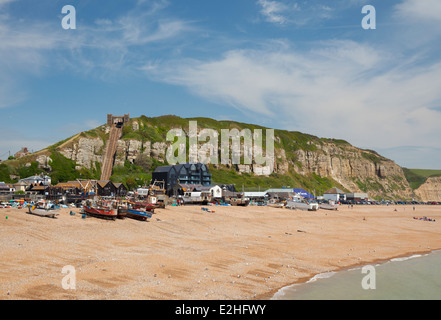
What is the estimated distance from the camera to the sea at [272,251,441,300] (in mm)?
16516

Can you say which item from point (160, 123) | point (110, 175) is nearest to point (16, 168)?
point (110, 175)

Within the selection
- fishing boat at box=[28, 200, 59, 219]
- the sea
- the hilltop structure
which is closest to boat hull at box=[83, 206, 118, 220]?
fishing boat at box=[28, 200, 59, 219]

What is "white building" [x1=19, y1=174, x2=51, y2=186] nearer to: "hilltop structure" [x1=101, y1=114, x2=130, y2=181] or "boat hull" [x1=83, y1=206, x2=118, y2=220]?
"hilltop structure" [x1=101, y1=114, x2=130, y2=181]

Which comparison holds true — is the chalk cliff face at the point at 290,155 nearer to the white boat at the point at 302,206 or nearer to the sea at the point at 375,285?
the white boat at the point at 302,206

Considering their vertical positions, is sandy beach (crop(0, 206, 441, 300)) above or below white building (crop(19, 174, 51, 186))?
below

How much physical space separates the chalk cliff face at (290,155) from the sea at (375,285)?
9407cm

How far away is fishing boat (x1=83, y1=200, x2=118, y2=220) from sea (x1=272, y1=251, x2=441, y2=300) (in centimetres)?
2290

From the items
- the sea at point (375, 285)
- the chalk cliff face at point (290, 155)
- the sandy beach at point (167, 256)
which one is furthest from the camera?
the chalk cliff face at point (290, 155)

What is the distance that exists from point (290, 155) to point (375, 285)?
152m

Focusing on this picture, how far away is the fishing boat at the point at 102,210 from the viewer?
35250 mm

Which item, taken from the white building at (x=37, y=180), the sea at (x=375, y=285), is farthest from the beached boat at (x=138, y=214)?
the white building at (x=37, y=180)

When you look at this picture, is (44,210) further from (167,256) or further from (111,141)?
(111,141)

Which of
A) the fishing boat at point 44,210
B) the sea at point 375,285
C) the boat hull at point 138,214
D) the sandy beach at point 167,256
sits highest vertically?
the fishing boat at point 44,210

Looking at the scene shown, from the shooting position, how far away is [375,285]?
18.5 meters
